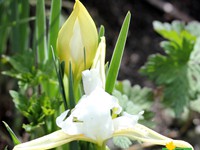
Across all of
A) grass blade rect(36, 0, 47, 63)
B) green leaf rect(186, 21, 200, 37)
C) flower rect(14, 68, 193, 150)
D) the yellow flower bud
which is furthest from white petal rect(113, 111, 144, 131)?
green leaf rect(186, 21, 200, 37)

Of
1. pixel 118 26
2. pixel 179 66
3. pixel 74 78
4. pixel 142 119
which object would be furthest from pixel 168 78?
pixel 118 26

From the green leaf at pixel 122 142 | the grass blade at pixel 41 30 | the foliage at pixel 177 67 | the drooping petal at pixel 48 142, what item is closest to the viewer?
the drooping petal at pixel 48 142

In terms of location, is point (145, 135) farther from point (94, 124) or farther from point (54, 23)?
point (54, 23)

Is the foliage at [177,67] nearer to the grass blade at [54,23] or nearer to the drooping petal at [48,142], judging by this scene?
the grass blade at [54,23]

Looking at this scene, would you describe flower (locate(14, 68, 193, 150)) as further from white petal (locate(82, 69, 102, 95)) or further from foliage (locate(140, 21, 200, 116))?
foliage (locate(140, 21, 200, 116))

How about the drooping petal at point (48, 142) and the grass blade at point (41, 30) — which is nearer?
the drooping petal at point (48, 142)

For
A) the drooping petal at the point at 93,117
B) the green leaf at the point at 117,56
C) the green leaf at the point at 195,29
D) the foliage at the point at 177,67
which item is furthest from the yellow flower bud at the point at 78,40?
the green leaf at the point at 195,29
